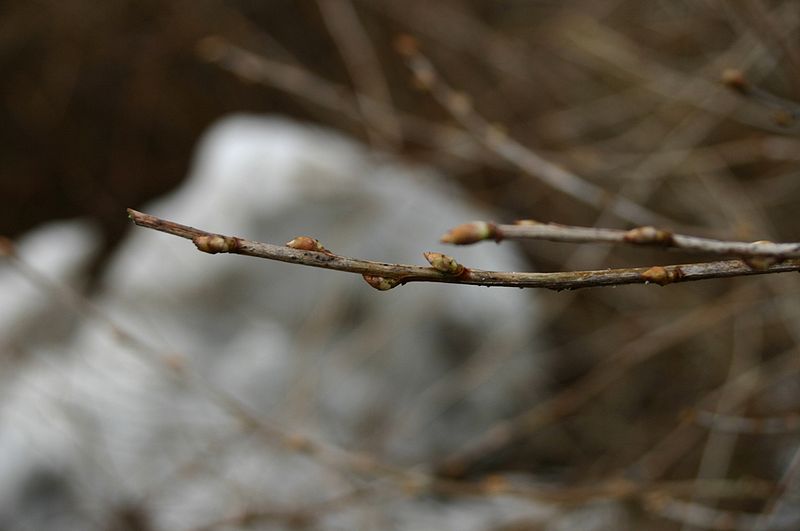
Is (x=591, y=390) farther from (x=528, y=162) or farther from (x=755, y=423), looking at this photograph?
(x=528, y=162)

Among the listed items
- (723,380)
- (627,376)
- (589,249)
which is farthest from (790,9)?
(627,376)

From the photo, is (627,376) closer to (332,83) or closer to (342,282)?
(342,282)

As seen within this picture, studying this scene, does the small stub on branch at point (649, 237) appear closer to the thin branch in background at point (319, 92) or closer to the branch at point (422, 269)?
the branch at point (422, 269)

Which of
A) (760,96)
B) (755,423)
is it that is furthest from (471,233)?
(755,423)

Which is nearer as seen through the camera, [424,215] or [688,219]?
[424,215]

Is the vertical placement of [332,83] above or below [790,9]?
above

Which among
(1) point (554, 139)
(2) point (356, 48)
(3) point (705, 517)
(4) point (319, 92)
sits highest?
(2) point (356, 48)
